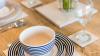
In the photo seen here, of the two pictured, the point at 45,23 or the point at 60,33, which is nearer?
the point at 60,33

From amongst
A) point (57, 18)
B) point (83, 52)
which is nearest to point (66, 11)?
point (57, 18)

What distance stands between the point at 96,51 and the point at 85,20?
0.42 feet

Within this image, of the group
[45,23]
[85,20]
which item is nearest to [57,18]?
[45,23]

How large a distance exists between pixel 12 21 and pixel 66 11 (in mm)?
253

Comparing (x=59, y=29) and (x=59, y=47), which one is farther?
(x=59, y=29)

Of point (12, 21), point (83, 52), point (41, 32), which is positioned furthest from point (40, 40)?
point (12, 21)

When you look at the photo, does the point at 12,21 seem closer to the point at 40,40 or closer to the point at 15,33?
the point at 15,33

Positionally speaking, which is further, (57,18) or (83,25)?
(57,18)

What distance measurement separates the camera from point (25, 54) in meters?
0.72

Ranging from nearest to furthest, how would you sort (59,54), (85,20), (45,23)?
(59,54) < (85,20) < (45,23)

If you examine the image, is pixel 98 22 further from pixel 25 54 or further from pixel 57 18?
pixel 25 54

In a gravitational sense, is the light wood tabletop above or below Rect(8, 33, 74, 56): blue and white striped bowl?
below

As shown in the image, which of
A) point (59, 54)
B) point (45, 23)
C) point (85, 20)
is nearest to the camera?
point (59, 54)

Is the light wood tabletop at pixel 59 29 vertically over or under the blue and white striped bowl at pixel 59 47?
under
